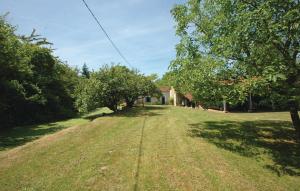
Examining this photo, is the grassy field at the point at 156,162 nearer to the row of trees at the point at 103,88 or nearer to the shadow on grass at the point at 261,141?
the shadow on grass at the point at 261,141

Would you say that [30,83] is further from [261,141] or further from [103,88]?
[261,141]

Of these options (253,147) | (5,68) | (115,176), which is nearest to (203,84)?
(253,147)

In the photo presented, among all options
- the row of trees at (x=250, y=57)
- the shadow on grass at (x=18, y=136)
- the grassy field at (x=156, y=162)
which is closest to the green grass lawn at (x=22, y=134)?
the shadow on grass at (x=18, y=136)

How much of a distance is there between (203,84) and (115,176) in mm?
7869

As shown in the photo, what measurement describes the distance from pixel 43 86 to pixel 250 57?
2566 centimetres

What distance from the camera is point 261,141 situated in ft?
51.0

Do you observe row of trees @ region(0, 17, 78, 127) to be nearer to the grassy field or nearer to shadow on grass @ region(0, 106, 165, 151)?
shadow on grass @ region(0, 106, 165, 151)

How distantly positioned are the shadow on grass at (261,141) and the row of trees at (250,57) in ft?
5.39

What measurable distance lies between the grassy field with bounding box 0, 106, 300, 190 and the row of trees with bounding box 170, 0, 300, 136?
2.61 metres

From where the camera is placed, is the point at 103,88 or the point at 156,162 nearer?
the point at 156,162

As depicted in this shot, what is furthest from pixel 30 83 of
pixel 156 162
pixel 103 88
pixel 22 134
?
pixel 156 162

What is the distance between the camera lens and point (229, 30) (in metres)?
13.9

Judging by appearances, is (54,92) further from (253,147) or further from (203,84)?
(253,147)

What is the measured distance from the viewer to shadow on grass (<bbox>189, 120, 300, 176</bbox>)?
12134 mm
